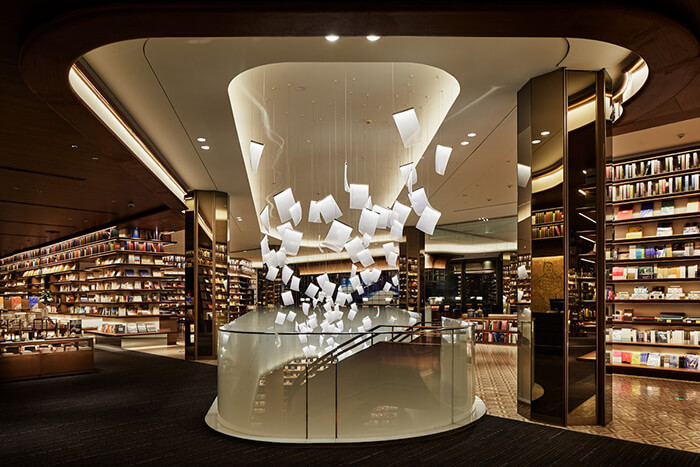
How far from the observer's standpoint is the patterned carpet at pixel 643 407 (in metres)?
4.99

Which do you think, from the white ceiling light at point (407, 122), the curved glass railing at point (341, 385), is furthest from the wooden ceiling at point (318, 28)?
the curved glass railing at point (341, 385)

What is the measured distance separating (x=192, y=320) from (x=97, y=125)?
20.3 ft

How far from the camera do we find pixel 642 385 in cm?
752

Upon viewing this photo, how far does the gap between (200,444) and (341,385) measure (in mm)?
1424

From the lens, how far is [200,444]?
495cm

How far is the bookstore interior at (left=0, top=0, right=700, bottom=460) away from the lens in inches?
205

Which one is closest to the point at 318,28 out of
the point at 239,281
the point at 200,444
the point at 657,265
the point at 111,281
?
the point at 200,444

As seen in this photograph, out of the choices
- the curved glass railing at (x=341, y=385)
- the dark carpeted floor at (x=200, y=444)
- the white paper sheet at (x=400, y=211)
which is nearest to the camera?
the dark carpeted floor at (x=200, y=444)

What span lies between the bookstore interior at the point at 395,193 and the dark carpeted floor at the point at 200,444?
286 mm

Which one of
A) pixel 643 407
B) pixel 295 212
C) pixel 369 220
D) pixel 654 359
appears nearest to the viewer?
pixel 643 407

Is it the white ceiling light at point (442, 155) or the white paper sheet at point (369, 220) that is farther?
the white paper sheet at point (369, 220)

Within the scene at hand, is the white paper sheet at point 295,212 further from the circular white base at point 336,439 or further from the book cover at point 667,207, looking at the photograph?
the book cover at point 667,207

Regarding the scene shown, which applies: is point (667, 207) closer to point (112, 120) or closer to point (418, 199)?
point (418, 199)

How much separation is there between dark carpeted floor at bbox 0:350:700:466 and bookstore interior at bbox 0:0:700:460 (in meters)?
0.29
